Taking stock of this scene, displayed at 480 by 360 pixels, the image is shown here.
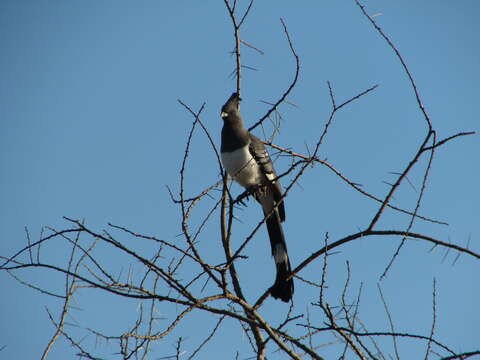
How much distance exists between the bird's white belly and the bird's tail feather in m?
0.38

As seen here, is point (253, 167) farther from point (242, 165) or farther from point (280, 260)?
point (280, 260)

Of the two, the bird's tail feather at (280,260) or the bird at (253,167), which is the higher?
the bird at (253,167)

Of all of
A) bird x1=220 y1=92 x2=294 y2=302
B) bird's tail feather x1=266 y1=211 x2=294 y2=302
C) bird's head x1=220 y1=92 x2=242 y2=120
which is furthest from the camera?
bird's head x1=220 y1=92 x2=242 y2=120

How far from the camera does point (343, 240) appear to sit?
2.78 m

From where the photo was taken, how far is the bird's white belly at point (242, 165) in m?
4.54

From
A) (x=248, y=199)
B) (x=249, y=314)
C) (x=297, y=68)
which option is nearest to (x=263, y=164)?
(x=248, y=199)

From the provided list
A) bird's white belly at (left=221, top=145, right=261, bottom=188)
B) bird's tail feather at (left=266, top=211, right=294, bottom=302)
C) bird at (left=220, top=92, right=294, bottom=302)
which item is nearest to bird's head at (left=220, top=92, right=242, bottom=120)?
bird at (left=220, top=92, right=294, bottom=302)

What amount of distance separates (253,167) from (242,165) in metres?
0.14

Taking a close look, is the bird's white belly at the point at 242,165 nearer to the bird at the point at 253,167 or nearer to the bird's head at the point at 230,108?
the bird at the point at 253,167

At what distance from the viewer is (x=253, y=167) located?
464 centimetres

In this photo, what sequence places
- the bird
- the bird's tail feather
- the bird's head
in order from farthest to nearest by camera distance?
the bird's head < the bird < the bird's tail feather

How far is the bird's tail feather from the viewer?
401 cm

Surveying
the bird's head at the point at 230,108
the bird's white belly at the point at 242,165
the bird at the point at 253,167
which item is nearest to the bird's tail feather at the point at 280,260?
the bird at the point at 253,167

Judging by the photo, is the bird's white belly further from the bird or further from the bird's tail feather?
the bird's tail feather
